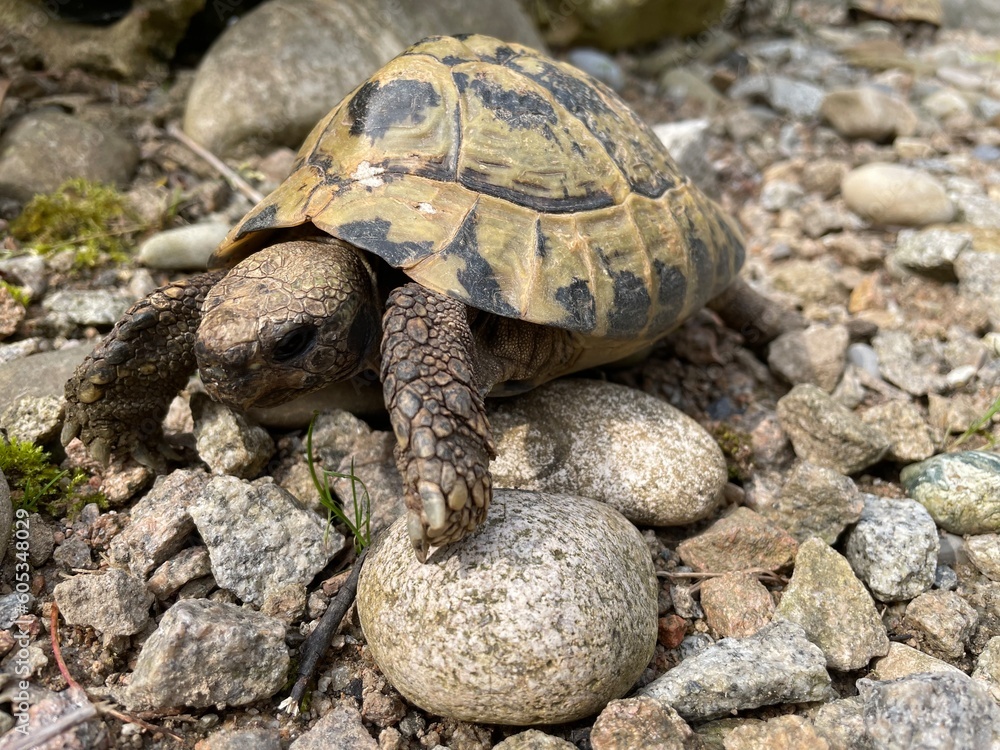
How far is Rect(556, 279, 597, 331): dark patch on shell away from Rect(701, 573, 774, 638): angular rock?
35.2 inches

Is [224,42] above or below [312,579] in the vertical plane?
above

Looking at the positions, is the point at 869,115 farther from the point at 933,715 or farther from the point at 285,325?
the point at 285,325

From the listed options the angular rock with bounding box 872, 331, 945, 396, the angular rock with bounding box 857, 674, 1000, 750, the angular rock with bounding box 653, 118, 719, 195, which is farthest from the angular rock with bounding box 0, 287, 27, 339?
the angular rock with bounding box 872, 331, 945, 396

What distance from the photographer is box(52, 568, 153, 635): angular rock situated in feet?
6.25

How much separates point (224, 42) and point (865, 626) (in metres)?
4.26

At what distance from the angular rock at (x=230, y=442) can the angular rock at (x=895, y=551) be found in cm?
197

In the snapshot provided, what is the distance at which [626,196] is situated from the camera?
102 inches

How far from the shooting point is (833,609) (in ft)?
7.05

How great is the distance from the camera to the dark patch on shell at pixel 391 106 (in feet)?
7.89

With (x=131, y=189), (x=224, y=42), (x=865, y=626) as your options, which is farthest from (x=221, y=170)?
(x=865, y=626)

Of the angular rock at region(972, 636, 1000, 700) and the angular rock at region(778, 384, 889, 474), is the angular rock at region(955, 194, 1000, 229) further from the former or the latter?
the angular rock at region(972, 636, 1000, 700)

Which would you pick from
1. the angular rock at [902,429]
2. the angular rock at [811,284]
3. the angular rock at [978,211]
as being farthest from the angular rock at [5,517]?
the angular rock at [978,211]

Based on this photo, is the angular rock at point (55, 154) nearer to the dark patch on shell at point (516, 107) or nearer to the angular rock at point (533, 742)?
the dark patch on shell at point (516, 107)

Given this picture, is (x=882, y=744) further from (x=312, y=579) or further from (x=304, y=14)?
(x=304, y=14)
